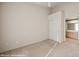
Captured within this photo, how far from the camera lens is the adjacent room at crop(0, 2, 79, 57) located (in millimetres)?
1896

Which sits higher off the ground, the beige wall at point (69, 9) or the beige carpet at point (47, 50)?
the beige wall at point (69, 9)

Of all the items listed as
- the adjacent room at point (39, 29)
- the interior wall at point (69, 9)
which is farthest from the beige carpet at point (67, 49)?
the interior wall at point (69, 9)

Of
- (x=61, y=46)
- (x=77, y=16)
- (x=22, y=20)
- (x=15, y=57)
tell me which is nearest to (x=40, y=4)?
(x=22, y=20)

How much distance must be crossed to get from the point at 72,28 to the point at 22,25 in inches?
36.6

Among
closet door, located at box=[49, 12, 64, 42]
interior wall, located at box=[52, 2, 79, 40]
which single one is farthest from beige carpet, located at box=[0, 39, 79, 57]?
interior wall, located at box=[52, 2, 79, 40]

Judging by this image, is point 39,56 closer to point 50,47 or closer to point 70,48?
point 50,47

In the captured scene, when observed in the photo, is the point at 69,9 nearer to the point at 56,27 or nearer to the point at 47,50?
the point at 56,27

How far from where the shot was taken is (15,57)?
6.07 ft

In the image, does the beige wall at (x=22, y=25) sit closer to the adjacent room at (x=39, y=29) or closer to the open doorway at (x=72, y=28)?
the adjacent room at (x=39, y=29)

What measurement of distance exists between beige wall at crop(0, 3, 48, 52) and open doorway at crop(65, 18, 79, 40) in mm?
398

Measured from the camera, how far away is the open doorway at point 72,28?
6.33 feet

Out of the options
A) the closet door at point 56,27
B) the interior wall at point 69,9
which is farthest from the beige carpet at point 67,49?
the interior wall at point 69,9

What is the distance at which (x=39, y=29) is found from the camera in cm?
203

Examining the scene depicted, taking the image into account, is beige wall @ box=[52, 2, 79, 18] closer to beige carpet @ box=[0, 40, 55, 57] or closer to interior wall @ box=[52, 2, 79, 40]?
interior wall @ box=[52, 2, 79, 40]
